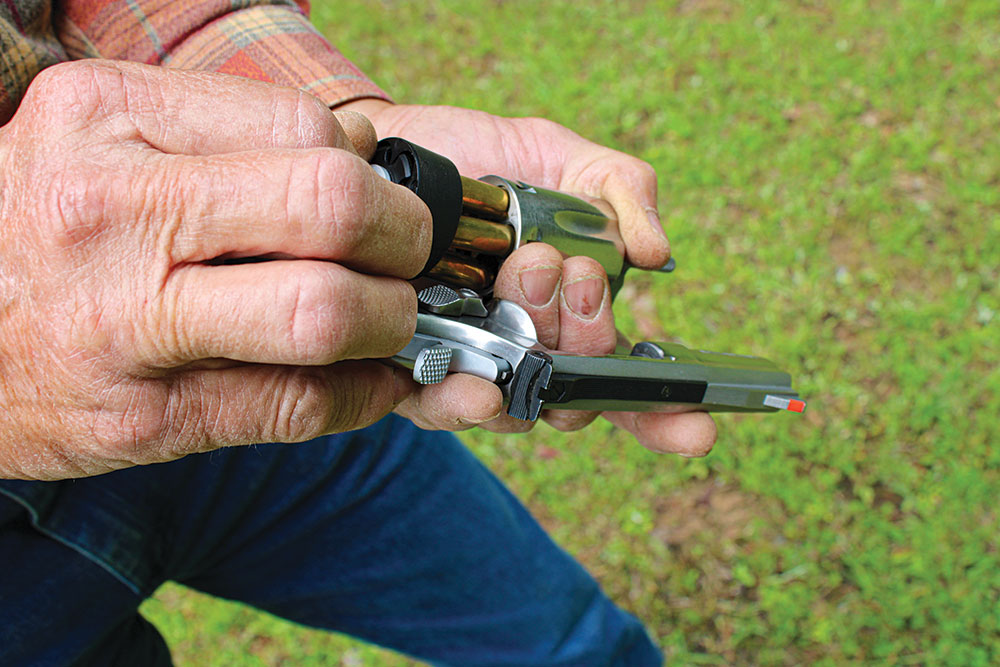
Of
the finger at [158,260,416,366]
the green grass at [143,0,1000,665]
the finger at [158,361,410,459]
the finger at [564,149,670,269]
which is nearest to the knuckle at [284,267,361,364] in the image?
the finger at [158,260,416,366]

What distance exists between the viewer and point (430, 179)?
100cm

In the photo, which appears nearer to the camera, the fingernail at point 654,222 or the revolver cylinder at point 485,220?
the revolver cylinder at point 485,220

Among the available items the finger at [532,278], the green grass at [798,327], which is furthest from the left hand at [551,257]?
the green grass at [798,327]

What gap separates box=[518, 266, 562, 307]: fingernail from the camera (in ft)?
4.08

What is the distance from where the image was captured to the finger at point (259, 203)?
735mm

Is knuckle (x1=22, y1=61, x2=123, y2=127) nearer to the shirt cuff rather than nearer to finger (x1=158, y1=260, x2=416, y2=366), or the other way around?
finger (x1=158, y1=260, x2=416, y2=366)

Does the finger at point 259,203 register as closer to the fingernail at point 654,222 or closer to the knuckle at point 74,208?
the knuckle at point 74,208

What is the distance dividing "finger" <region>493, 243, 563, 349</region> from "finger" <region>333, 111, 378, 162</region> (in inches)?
13.4

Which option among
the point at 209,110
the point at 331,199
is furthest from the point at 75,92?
the point at 331,199

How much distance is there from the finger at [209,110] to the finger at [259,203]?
0.05 meters

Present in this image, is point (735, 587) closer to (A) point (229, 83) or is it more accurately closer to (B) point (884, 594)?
(B) point (884, 594)

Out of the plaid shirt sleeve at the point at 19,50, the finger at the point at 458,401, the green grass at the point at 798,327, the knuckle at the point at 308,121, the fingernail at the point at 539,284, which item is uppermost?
the knuckle at the point at 308,121

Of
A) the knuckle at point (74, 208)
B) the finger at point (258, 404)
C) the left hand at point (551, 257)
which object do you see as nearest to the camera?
the knuckle at point (74, 208)

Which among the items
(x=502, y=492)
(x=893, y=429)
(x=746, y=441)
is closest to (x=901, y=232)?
(x=893, y=429)
